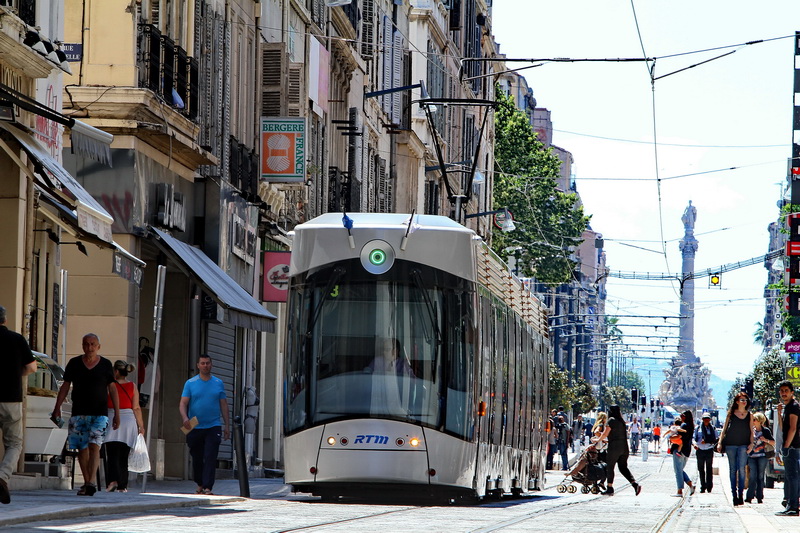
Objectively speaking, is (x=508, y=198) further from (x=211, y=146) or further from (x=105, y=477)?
(x=105, y=477)

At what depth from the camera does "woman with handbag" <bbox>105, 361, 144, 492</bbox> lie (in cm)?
1944

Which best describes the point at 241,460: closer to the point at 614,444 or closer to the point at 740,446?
the point at 740,446

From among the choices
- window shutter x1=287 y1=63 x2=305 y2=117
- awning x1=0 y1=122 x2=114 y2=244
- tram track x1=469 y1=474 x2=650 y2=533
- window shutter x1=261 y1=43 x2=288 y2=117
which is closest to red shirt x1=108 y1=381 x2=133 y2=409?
awning x1=0 y1=122 x2=114 y2=244

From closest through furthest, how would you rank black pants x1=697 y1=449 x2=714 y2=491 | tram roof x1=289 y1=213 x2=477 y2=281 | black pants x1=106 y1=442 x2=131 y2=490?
tram roof x1=289 y1=213 x2=477 y2=281 → black pants x1=106 y1=442 x2=131 y2=490 → black pants x1=697 y1=449 x2=714 y2=491

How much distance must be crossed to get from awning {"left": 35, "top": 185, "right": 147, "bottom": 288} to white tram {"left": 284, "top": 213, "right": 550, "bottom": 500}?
6.43ft

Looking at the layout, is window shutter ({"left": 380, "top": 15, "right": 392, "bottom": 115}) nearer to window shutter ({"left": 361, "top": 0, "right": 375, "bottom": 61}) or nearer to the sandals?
window shutter ({"left": 361, "top": 0, "right": 375, "bottom": 61})

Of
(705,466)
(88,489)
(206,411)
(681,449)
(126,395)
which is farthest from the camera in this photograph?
(705,466)

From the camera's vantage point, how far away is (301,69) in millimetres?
36656

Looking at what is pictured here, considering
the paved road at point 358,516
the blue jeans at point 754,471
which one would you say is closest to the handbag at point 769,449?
the blue jeans at point 754,471

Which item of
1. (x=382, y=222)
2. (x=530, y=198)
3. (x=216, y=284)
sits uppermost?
(x=530, y=198)

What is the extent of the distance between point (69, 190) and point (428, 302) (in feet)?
12.9

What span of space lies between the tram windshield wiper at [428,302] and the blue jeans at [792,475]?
16.2 feet

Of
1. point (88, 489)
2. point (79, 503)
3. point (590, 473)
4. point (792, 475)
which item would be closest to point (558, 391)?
point (590, 473)

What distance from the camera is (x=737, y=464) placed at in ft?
79.8
